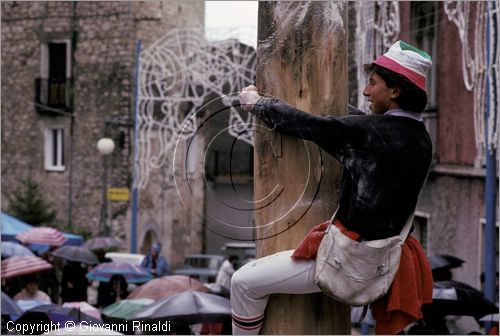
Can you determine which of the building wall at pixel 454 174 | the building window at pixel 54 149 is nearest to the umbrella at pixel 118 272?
the building wall at pixel 454 174

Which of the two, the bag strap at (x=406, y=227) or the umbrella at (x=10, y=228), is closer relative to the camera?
the bag strap at (x=406, y=227)

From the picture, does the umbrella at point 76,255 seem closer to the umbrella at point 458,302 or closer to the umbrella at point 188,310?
the umbrella at point 188,310

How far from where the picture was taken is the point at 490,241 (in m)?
12.4

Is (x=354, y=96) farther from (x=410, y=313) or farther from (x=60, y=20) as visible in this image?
(x=410, y=313)

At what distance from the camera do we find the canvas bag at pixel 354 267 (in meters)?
2.98

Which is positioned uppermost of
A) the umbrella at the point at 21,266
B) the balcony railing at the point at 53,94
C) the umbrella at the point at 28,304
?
the balcony railing at the point at 53,94

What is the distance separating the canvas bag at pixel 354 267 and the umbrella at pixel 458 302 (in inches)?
261

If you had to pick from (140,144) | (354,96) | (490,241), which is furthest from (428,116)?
(140,144)

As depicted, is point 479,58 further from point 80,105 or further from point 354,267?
point 80,105

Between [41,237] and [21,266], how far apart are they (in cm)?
551

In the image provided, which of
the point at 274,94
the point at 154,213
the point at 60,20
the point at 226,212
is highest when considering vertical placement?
the point at 60,20

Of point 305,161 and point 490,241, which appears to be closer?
point 305,161

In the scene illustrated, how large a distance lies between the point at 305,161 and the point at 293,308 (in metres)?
0.49

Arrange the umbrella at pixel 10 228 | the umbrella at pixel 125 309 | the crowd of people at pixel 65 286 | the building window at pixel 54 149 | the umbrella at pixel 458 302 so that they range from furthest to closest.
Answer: the building window at pixel 54 149, the umbrella at pixel 10 228, the crowd of people at pixel 65 286, the umbrella at pixel 458 302, the umbrella at pixel 125 309
